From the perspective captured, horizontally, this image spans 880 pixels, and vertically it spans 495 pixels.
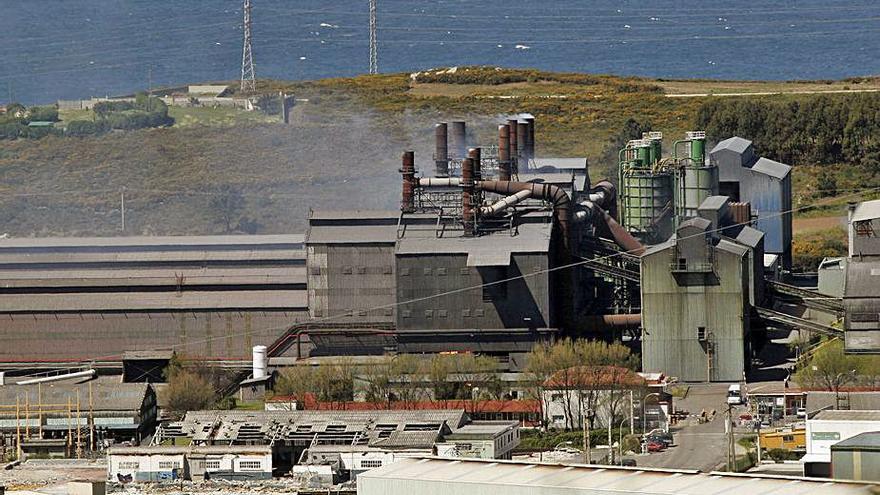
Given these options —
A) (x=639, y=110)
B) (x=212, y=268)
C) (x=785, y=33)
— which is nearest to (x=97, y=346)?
(x=212, y=268)

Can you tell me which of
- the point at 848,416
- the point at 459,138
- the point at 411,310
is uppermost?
the point at 459,138

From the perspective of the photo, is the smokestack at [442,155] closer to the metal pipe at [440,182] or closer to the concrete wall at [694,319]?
the metal pipe at [440,182]

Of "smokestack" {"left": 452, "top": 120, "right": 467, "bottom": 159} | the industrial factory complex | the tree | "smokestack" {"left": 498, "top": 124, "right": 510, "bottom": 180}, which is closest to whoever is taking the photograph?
the industrial factory complex

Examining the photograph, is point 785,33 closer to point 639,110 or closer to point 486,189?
point 639,110

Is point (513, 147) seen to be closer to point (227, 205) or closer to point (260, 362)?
point (260, 362)

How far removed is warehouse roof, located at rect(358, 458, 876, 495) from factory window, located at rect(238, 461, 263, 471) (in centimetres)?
1825

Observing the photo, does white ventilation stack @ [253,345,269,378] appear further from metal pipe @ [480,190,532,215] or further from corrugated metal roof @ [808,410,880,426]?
corrugated metal roof @ [808,410,880,426]

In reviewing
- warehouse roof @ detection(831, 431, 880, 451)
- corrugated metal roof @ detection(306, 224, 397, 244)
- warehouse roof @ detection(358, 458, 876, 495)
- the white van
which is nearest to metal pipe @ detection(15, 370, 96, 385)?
corrugated metal roof @ detection(306, 224, 397, 244)

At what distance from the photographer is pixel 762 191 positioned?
262ft

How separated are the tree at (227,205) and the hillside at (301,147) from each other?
0.40ft

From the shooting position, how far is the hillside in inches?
4488

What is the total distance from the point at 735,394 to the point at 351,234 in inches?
498

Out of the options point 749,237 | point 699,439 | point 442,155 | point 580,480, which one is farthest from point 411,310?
point 580,480

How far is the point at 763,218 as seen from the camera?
79375 mm
